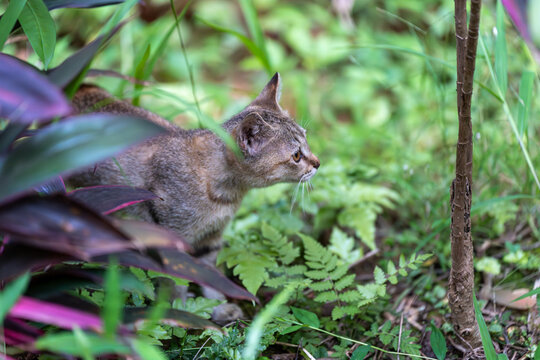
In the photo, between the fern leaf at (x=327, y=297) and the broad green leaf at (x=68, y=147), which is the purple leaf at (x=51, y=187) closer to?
the broad green leaf at (x=68, y=147)

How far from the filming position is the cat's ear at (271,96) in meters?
3.40

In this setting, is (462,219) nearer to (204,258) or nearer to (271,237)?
(271,237)

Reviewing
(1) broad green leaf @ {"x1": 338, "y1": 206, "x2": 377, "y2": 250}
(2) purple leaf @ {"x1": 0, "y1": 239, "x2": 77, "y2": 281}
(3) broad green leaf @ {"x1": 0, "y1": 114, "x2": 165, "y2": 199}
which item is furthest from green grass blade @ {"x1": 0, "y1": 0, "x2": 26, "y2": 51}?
(1) broad green leaf @ {"x1": 338, "y1": 206, "x2": 377, "y2": 250}

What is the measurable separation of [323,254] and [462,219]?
0.77 metres

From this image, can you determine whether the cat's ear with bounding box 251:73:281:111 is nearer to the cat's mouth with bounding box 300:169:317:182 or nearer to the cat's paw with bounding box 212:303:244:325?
the cat's mouth with bounding box 300:169:317:182

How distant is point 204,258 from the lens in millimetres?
3410

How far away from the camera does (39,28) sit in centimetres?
238

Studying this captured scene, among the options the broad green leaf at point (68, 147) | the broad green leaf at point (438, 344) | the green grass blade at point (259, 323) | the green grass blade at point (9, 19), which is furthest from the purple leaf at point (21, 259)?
the broad green leaf at point (438, 344)

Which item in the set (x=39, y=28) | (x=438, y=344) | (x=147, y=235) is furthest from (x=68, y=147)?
(x=438, y=344)

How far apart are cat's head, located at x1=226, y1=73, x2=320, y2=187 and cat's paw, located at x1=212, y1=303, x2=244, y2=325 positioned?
724mm

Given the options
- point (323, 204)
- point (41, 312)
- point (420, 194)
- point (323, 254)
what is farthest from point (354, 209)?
point (41, 312)

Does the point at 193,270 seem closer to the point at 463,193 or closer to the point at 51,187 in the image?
the point at 51,187

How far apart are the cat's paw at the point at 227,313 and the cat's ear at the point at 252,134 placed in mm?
874

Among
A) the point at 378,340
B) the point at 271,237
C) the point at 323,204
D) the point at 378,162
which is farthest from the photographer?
the point at 378,162
